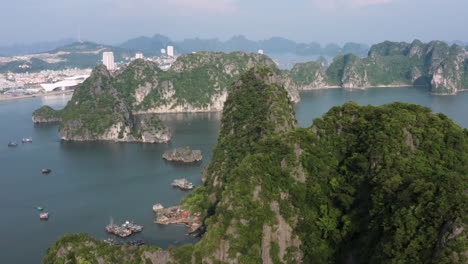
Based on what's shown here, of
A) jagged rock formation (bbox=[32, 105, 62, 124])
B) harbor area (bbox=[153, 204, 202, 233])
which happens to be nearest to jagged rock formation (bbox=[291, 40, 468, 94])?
jagged rock formation (bbox=[32, 105, 62, 124])

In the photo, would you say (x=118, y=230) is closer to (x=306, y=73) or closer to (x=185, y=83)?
(x=185, y=83)

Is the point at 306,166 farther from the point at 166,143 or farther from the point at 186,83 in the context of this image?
the point at 186,83

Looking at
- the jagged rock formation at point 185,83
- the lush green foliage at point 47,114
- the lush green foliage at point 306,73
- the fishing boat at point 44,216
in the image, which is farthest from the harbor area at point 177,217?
the lush green foliage at point 306,73

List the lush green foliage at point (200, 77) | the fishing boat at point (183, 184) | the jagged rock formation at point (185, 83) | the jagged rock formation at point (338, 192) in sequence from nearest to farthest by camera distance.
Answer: the jagged rock formation at point (338, 192), the fishing boat at point (183, 184), the jagged rock formation at point (185, 83), the lush green foliage at point (200, 77)

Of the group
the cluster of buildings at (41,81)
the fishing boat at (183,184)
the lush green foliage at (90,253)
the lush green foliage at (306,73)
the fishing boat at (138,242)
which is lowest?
the fishing boat at (138,242)

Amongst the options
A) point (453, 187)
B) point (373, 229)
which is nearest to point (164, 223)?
point (373, 229)

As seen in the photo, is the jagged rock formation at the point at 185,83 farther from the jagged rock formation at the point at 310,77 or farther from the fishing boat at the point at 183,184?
the fishing boat at the point at 183,184
